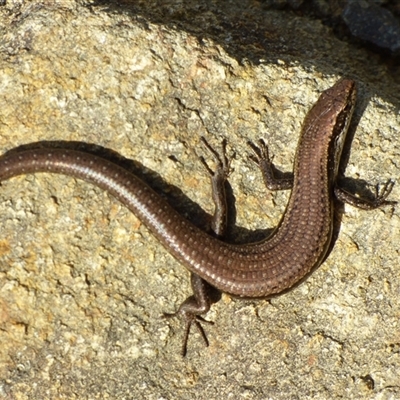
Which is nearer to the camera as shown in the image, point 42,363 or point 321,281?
point 42,363

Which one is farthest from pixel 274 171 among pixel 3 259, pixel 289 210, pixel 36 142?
pixel 3 259

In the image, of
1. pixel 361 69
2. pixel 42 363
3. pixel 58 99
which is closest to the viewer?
pixel 42 363

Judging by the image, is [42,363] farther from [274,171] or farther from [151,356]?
[274,171]

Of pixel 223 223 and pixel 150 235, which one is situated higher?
pixel 223 223
